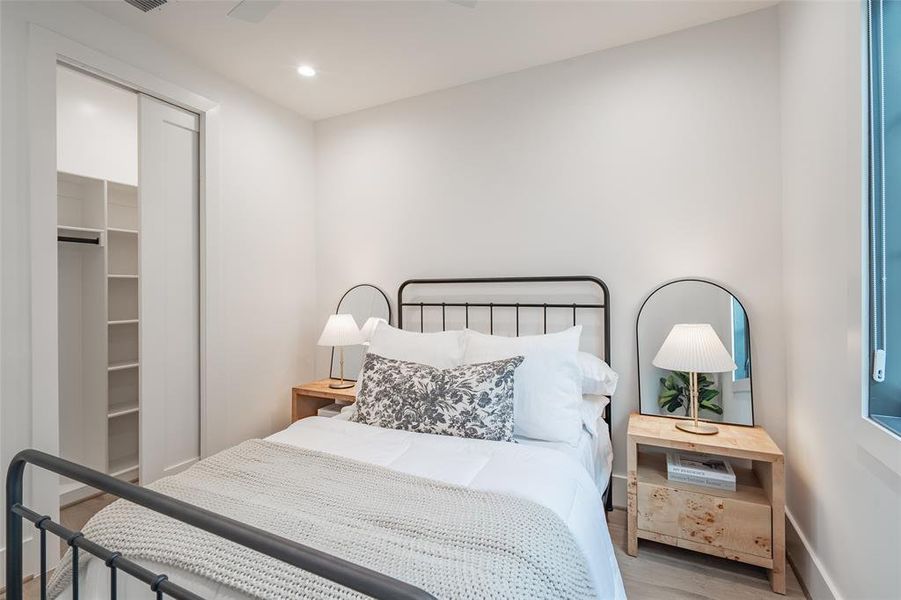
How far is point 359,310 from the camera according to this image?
3.30 meters

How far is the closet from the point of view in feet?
8.05

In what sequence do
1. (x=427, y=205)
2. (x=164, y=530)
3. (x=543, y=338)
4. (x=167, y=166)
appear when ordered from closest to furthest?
(x=164, y=530)
(x=543, y=338)
(x=167, y=166)
(x=427, y=205)

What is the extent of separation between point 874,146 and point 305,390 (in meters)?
3.06

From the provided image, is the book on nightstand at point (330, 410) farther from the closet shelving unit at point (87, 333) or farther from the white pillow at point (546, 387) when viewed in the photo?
the white pillow at point (546, 387)

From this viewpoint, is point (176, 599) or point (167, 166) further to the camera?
point (167, 166)

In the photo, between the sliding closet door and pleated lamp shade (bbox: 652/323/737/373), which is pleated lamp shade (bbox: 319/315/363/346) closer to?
the sliding closet door

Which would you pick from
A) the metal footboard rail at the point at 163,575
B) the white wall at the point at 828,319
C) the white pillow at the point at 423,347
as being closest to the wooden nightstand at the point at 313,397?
the white pillow at the point at 423,347

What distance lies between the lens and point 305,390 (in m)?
2.94

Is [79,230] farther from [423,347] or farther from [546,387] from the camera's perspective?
[546,387]

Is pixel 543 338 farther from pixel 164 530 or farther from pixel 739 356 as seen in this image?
pixel 164 530

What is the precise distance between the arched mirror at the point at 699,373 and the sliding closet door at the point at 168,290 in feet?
9.08

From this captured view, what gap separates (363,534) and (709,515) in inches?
63.8

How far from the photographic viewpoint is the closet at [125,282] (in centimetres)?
245

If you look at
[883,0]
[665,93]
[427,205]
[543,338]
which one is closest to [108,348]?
[427,205]
